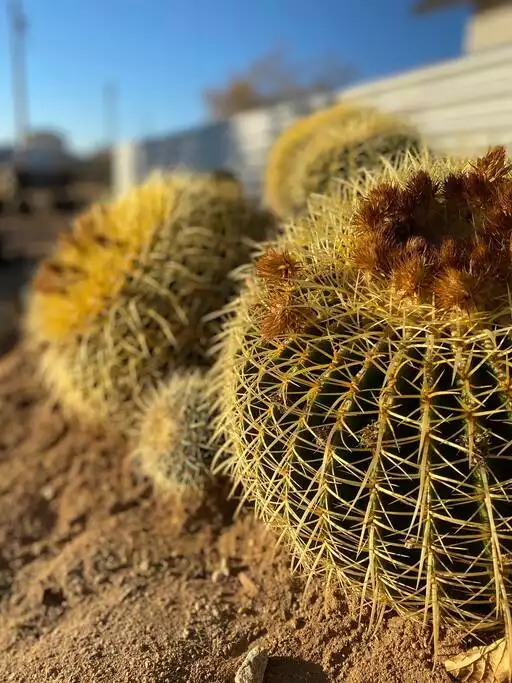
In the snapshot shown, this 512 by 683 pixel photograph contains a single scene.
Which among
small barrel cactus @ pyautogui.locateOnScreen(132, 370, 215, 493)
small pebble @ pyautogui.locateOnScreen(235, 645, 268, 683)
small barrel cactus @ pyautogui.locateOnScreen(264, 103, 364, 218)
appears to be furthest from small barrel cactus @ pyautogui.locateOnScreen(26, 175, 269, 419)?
small pebble @ pyautogui.locateOnScreen(235, 645, 268, 683)

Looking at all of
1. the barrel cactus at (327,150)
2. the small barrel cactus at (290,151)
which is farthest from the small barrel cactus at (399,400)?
the small barrel cactus at (290,151)

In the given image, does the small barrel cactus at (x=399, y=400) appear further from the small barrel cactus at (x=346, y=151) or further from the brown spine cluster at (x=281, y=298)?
the small barrel cactus at (x=346, y=151)

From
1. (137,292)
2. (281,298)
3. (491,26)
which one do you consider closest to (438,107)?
(491,26)

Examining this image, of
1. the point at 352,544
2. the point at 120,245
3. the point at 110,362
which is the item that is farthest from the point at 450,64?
the point at 352,544

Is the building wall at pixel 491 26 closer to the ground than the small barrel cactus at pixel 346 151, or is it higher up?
higher up

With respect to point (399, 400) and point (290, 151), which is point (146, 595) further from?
point (290, 151)

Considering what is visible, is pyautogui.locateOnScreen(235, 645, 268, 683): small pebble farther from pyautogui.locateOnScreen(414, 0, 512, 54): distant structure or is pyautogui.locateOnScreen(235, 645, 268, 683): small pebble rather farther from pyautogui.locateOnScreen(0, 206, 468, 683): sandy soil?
pyautogui.locateOnScreen(414, 0, 512, 54): distant structure

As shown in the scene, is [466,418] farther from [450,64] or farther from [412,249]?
[450,64]

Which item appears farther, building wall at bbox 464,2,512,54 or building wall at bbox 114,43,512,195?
building wall at bbox 464,2,512,54
